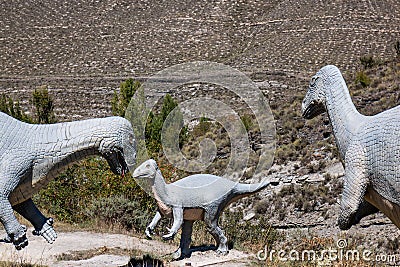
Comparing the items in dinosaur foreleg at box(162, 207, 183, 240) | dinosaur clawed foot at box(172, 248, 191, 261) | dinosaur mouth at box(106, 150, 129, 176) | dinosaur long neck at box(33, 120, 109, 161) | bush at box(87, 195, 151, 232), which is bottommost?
bush at box(87, 195, 151, 232)

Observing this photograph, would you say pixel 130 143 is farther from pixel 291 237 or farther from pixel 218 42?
pixel 218 42

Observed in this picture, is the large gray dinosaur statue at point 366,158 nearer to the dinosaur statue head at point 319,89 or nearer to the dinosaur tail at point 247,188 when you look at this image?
the dinosaur statue head at point 319,89

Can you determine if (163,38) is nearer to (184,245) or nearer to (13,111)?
(13,111)

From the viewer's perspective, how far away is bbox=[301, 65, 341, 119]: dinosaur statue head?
26.1 feet

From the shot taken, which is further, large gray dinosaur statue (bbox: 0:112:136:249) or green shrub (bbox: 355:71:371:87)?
green shrub (bbox: 355:71:371:87)

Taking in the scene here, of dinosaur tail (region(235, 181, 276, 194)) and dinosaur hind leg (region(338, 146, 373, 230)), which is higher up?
dinosaur hind leg (region(338, 146, 373, 230))

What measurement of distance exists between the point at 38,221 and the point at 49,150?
983 mm

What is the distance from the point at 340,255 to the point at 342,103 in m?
2.76

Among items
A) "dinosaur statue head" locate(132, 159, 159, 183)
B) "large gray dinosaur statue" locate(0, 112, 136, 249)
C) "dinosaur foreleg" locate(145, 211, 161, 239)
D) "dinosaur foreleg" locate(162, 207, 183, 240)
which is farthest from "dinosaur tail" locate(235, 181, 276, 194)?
"large gray dinosaur statue" locate(0, 112, 136, 249)

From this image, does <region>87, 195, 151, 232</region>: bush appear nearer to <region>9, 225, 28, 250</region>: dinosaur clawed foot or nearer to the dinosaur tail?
the dinosaur tail

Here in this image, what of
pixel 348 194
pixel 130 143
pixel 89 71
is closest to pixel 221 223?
pixel 130 143

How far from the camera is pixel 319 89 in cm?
809

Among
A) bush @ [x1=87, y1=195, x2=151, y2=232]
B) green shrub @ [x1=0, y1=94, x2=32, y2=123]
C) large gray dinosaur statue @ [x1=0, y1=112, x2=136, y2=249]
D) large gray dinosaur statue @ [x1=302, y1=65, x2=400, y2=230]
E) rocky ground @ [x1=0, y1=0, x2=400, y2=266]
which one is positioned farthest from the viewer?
rocky ground @ [x1=0, y1=0, x2=400, y2=266]

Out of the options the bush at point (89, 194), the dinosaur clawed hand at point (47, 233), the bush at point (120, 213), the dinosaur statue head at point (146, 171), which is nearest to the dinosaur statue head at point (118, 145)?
the dinosaur clawed hand at point (47, 233)
